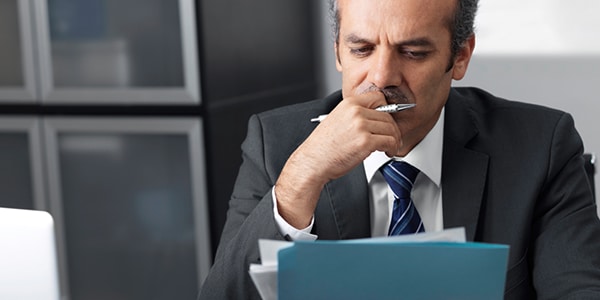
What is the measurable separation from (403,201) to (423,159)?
97 mm

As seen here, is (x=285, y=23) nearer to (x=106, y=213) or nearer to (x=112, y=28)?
(x=112, y=28)

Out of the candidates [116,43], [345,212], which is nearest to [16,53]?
[116,43]

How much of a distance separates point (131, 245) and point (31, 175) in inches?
16.9

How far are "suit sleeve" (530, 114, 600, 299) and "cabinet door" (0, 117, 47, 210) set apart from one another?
2.01 meters

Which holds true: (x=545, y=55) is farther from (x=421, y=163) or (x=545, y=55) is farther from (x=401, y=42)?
(x=401, y=42)

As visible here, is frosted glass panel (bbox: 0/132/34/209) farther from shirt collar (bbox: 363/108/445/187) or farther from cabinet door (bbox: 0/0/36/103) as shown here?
shirt collar (bbox: 363/108/445/187)

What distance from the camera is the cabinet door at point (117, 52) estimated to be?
3.02 metres

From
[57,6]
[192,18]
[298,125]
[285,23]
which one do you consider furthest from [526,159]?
[57,6]

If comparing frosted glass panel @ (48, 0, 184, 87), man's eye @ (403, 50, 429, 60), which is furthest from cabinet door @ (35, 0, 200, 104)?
man's eye @ (403, 50, 429, 60)

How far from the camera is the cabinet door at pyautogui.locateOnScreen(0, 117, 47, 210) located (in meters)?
3.26

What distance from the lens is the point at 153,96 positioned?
305 cm

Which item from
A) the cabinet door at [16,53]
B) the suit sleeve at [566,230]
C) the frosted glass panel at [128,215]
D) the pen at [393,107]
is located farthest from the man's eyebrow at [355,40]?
the cabinet door at [16,53]

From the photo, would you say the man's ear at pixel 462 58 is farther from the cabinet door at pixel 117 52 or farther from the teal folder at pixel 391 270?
the cabinet door at pixel 117 52

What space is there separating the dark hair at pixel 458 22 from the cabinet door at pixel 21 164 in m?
1.79
